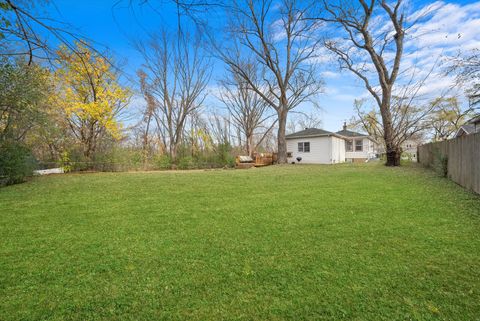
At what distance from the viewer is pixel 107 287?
1.84m

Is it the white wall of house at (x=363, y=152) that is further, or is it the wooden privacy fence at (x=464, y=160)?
the white wall of house at (x=363, y=152)

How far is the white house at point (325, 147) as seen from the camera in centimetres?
1797

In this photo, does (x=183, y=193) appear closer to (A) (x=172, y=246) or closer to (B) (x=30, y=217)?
(B) (x=30, y=217)

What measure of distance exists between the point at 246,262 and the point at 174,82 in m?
20.4

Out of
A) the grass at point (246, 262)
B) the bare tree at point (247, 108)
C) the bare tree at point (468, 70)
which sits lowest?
the grass at point (246, 262)

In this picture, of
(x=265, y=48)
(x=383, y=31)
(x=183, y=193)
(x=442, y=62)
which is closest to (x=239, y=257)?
(x=183, y=193)

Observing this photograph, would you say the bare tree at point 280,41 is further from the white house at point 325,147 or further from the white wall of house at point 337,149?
the white wall of house at point 337,149

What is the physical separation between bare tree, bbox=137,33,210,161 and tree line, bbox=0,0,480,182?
85 mm

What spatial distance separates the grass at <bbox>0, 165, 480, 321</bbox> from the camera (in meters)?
1.59

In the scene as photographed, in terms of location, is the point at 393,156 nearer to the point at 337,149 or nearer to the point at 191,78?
the point at 337,149

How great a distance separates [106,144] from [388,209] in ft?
46.6

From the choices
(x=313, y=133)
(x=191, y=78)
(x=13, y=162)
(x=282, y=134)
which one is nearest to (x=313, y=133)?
(x=313, y=133)

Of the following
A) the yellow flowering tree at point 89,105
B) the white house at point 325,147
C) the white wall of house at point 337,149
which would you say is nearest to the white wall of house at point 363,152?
the white house at point 325,147

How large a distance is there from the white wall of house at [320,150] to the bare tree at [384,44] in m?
6.32
